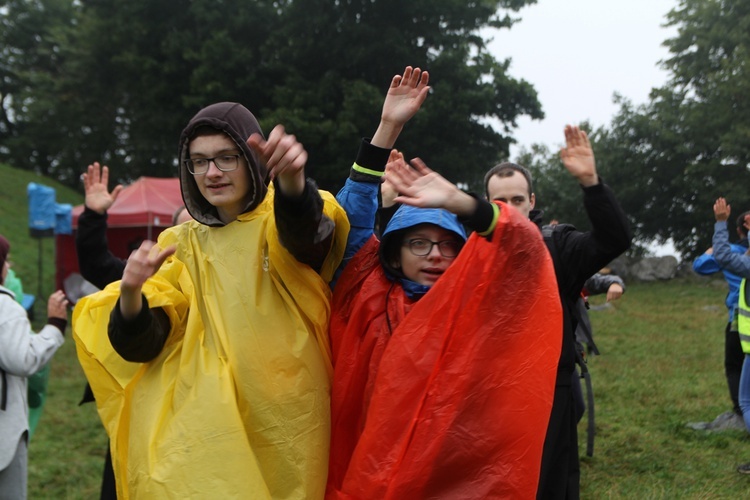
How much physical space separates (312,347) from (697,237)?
19704 millimetres

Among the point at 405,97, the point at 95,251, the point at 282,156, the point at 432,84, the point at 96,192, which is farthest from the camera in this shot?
the point at 432,84

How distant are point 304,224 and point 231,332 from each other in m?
0.38

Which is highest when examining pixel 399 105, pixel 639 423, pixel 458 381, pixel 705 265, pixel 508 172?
pixel 399 105

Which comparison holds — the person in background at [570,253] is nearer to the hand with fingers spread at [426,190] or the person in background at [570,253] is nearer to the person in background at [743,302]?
the hand with fingers spread at [426,190]

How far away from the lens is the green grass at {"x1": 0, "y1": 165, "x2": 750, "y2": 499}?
4.82m

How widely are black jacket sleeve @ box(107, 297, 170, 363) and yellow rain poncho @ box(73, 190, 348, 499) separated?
0.05 metres

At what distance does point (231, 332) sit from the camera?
206 centimetres

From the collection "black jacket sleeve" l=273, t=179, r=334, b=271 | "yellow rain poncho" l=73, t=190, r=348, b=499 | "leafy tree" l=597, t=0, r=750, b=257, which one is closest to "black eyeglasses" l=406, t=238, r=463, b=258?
"yellow rain poncho" l=73, t=190, r=348, b=499

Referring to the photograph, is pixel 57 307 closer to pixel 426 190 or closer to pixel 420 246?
pixel 420 246

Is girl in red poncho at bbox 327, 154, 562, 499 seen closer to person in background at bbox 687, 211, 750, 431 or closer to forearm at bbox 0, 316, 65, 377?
forearm at bbox 0, 316, 65, 377

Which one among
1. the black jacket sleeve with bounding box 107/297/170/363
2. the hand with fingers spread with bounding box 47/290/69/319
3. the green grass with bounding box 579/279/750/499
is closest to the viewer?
the black jacket sleeve with bounding box 107/297/170/363

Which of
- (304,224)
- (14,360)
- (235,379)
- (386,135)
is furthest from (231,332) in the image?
(14,360)

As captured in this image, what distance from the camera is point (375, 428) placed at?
206 cm

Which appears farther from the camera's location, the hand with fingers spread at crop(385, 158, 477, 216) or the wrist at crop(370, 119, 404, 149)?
the wrist at crop(370, 119, 404, 149)
